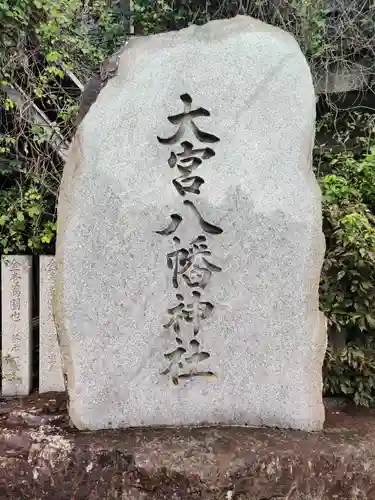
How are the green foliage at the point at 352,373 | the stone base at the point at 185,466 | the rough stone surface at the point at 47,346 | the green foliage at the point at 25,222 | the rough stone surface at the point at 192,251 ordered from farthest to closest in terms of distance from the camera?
the green foliage at the point at 25,222, the rough stone surface at the point at 47,346, the green foliage at the point at 352,373, the rough stone surface at the point at 192,251, the stone base at the point at 185,466

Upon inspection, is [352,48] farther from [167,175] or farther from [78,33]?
[167,175]

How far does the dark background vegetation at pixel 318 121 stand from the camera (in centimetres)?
296

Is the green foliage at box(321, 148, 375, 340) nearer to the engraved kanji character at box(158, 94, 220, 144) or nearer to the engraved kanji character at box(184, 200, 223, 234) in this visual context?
the engraved kanji character at box(184, 200, 223, 234)

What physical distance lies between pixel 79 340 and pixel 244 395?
2.80 feet

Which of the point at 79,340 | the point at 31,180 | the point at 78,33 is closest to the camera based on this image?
the point at 79,340

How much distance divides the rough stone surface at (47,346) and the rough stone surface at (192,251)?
102cm

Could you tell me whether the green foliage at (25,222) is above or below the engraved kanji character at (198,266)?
above

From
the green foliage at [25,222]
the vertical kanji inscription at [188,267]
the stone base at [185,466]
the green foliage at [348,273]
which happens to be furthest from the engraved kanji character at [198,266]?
the green foliage at [25,222]

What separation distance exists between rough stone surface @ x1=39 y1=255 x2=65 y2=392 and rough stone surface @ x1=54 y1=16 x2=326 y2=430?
102cm

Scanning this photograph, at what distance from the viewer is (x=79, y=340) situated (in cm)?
226

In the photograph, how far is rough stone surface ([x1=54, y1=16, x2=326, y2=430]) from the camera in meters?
2.27

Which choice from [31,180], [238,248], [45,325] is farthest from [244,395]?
[31,180]

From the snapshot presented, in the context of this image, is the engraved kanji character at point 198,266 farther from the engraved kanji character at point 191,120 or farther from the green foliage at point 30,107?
the green foliage at point 30,107

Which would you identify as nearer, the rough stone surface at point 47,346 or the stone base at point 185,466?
the stone base at point 185,466
